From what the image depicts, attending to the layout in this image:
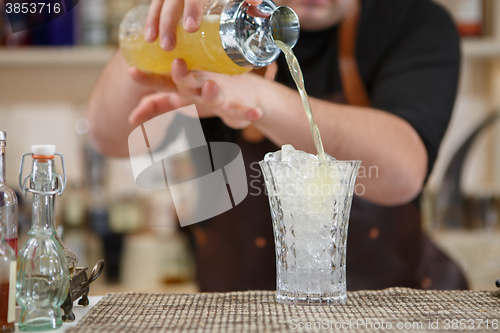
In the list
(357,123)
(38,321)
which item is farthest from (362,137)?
(38,321)

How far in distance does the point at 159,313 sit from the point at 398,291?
13.8 inches

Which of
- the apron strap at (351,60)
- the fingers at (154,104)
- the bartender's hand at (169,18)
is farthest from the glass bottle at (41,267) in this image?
the apron strap at (351,60)

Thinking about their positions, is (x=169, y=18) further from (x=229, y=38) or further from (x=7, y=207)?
(x=7, y=207)

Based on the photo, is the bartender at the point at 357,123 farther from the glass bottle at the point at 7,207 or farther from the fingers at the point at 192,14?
the glass bottle at the point at 7,207

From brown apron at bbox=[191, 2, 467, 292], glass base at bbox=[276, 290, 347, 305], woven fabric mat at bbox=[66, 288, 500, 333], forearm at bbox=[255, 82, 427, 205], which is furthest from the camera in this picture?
brown apron at bbox=[191, 2, 467, 292]

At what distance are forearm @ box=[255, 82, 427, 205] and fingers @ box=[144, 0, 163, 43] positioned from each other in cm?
21

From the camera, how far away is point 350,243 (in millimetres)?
1198

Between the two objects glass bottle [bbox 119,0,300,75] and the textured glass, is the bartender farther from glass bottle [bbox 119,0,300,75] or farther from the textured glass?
the textured glass

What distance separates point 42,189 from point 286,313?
33 centimetres

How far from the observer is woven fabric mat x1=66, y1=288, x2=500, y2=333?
0.55m

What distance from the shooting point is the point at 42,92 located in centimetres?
216

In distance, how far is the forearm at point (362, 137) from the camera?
907mm

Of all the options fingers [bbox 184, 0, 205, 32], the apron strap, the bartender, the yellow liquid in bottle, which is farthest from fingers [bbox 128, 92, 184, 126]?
the apron strap

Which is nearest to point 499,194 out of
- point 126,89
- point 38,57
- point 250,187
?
point 250,187
